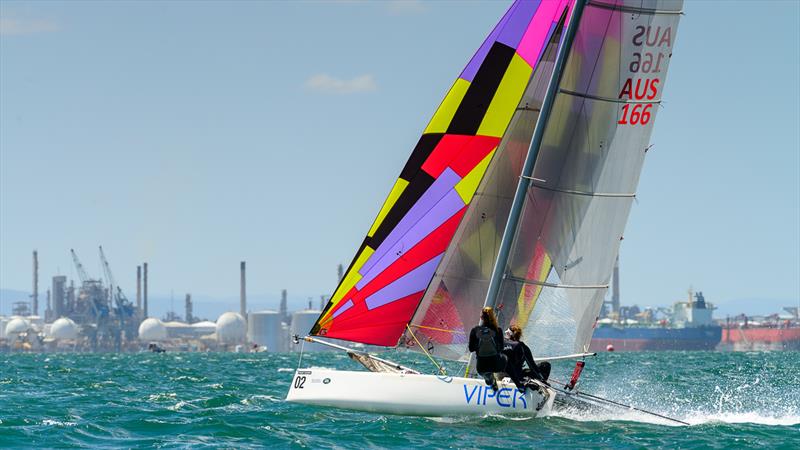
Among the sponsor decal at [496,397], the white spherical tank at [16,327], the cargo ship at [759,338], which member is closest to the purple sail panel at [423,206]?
the sponsor decal at [496,397]

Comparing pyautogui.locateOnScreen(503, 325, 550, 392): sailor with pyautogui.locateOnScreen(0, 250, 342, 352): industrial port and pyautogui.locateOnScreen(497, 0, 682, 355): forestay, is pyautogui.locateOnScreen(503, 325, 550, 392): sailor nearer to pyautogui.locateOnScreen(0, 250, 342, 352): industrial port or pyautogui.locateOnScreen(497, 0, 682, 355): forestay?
pyautogui.locateOnScreen(497, 0, 682, 355): forestay

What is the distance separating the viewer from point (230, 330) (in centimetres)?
15950

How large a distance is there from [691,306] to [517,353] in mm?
141742

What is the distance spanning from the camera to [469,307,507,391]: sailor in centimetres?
1469

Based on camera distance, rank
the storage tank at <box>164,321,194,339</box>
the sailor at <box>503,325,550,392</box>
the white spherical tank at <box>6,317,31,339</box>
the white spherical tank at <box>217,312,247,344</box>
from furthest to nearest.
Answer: the storage tank at <box>164,321,194,339</box>
the white spherical tank at <box>217,312,247,344</box>
the white spherical tank at <box>6,317,31,339</box>
the sailor at <box>503,325,550,392</box>

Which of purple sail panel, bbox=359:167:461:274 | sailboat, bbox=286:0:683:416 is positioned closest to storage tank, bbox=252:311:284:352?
sailboat, bbox=286:0:683:416

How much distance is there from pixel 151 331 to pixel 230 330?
10468mm

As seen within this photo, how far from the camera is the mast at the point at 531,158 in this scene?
15406 millimetres

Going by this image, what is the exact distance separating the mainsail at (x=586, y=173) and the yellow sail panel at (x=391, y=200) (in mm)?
1586

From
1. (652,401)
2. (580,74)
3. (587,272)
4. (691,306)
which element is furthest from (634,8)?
(691,306)

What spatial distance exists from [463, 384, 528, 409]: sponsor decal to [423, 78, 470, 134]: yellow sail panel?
3.75m

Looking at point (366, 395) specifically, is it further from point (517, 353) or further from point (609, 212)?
point (609, 212)

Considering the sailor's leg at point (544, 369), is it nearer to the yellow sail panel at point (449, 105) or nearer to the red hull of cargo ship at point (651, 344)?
the yellow sail panel at point (449, 105)

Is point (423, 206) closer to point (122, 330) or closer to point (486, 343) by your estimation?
point (486, 343)
